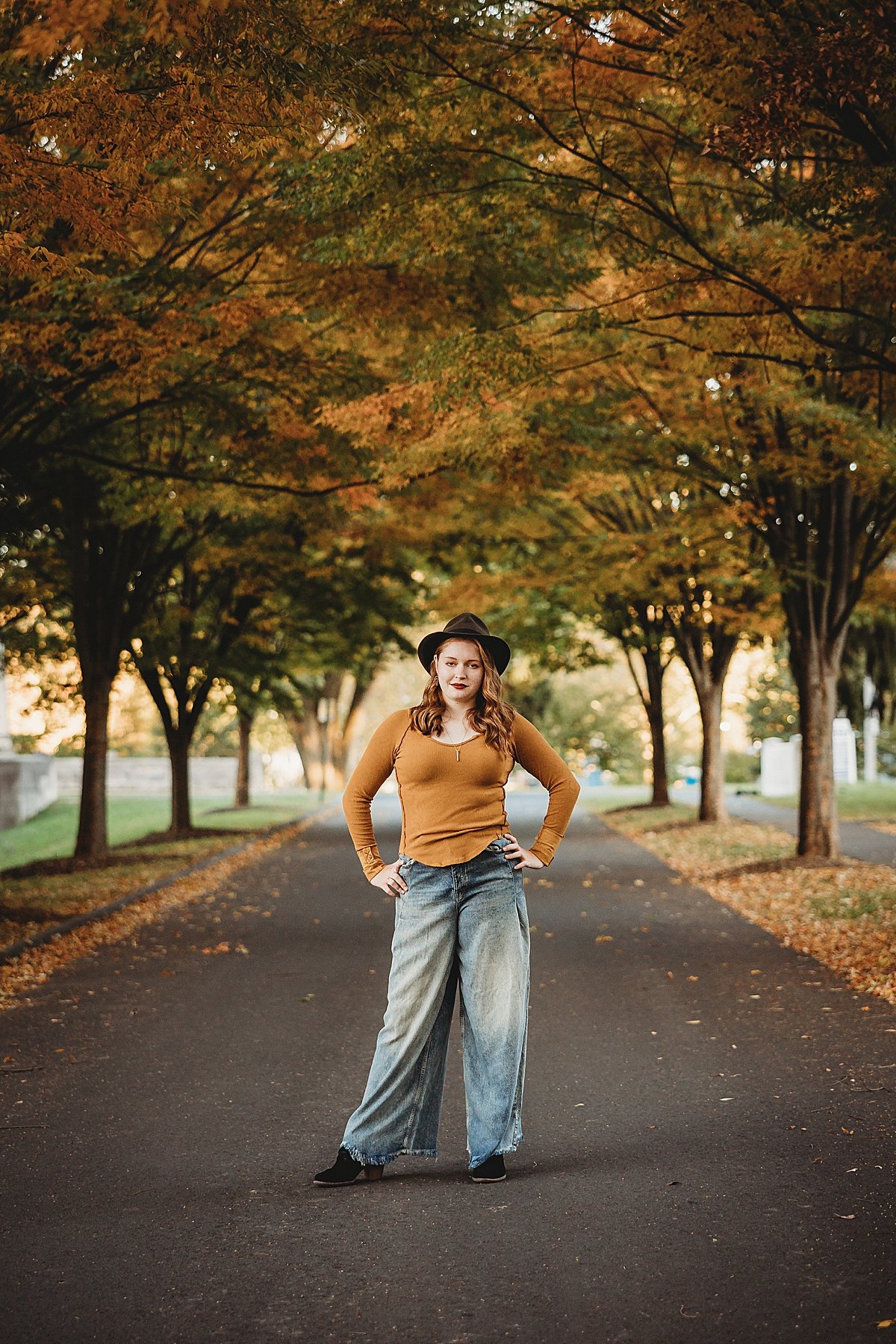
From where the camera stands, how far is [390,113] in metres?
8.50

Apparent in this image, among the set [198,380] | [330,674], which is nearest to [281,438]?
[198,380]

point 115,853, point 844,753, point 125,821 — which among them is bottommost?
point 125,821

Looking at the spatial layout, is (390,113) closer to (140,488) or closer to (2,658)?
(140,488)

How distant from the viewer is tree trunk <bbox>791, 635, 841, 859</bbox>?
54.8ft

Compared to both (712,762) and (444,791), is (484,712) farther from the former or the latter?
(712,762)

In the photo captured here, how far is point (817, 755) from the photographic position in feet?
54.9

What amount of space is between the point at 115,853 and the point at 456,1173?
1609cm

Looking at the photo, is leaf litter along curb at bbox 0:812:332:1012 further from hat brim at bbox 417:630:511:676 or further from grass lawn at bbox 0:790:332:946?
hat brim at bbox 417:630:511:676

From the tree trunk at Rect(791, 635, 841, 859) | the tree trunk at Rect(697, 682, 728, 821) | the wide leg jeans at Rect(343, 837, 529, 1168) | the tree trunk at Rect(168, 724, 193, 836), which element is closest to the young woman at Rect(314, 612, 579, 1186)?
the wide leg jeans at Rect(343, 837, 529, 1168)

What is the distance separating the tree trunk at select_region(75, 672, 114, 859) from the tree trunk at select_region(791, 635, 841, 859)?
9.14 meters

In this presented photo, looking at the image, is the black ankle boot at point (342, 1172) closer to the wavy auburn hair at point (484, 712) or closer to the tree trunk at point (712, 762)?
the wavy auburn hair at point (484, 712)

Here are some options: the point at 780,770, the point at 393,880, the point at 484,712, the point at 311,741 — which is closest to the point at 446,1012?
the point at 393,880

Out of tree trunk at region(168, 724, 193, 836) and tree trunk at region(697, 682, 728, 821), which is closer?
tree trunk at region(168, 724, 193, 836)

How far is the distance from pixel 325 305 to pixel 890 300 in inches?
178
